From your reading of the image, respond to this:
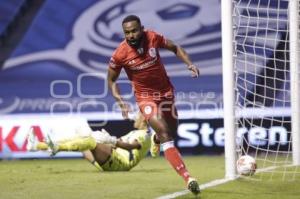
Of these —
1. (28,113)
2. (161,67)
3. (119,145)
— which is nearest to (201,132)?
(28,113)

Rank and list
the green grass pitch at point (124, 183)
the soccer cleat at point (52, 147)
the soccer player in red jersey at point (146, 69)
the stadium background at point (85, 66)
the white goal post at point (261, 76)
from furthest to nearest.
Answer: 1. the stadium background at point (85, 66)
2. the soccer cleat at point (52, 147)
3. the white goal post at point (261, 76)
4. the soccer player in red jersey at point (146, 69)
5. the green grass pitch at point (124, 183)

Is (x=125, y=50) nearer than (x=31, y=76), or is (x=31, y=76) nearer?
(x=125, y=50)

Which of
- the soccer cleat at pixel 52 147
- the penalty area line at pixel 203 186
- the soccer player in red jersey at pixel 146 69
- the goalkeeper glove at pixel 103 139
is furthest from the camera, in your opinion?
the soccer cleat at pixel 52 147

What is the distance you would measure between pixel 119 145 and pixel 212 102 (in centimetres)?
372

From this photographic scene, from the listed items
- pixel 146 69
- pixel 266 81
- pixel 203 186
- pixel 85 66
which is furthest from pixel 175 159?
pixel 85 66

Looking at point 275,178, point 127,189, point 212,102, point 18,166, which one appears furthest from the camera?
point 212,102

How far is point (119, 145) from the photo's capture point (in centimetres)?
880

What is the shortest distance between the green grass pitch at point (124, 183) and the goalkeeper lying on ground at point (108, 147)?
0.16 m

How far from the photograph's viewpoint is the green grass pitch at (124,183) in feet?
21.7

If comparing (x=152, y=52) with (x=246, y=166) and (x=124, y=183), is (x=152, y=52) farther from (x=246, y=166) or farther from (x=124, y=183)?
(x=246, y=166)

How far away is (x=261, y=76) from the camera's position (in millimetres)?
10430

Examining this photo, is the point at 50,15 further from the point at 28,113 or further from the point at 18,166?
the point at 18,166

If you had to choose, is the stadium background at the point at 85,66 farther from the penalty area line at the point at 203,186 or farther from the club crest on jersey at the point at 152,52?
the club crest on jersey at the point at 152,52

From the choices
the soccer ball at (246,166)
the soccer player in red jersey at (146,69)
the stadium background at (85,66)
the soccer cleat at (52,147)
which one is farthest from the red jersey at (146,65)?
the stadium background at (85,66)
